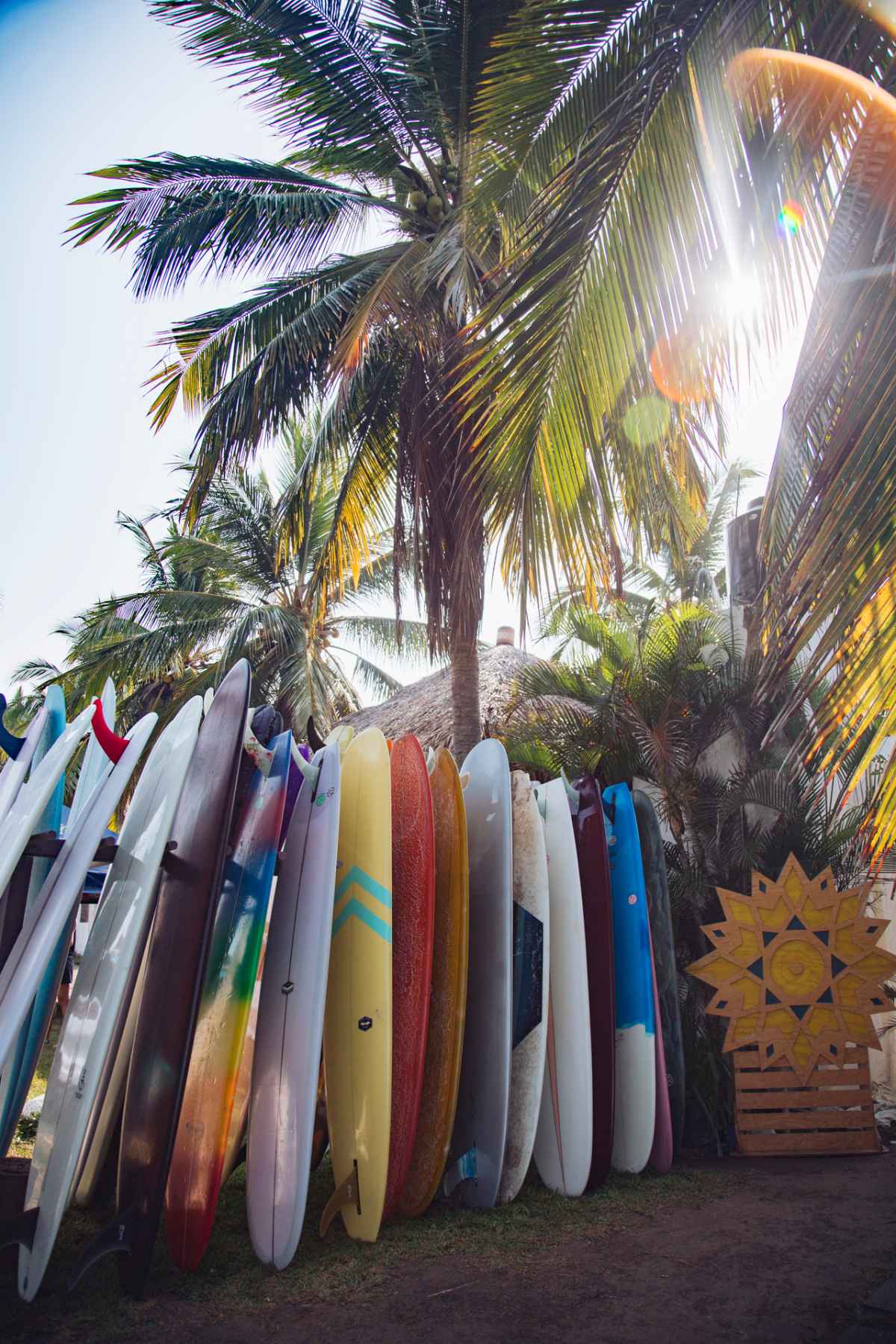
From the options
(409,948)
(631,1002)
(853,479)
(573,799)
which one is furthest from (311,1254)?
(853,479)

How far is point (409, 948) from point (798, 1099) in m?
1.99

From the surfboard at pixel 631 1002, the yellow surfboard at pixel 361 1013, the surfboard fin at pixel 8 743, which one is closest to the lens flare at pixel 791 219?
the yellow surfboard at pixel 361 1013

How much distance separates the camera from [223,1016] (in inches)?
102

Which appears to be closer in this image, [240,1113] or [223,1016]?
[223,1016]

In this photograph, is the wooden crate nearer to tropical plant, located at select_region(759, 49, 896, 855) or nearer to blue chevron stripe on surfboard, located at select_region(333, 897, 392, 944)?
blue chevron stripe on surfboard, located at select_region(333, 897, 392, 944)

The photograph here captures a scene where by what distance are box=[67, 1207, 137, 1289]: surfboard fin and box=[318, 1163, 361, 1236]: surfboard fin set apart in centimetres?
65

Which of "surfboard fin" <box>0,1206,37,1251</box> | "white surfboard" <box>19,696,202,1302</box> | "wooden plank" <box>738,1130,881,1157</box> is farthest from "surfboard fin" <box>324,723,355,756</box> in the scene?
"wooden plank" <box>738,1130,881,1157</box>

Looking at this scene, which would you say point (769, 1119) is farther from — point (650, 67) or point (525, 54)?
point (525, 54)

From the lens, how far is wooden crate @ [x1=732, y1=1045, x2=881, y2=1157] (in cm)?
367

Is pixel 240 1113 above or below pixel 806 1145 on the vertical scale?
above

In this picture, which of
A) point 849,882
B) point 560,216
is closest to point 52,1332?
point 560,216

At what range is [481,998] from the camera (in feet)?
10.5

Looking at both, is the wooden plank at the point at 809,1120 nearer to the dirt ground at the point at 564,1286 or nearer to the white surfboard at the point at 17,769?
the dirt ground at the point at 564,1286

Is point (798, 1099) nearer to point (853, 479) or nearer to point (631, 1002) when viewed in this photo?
point (631, 1002)
